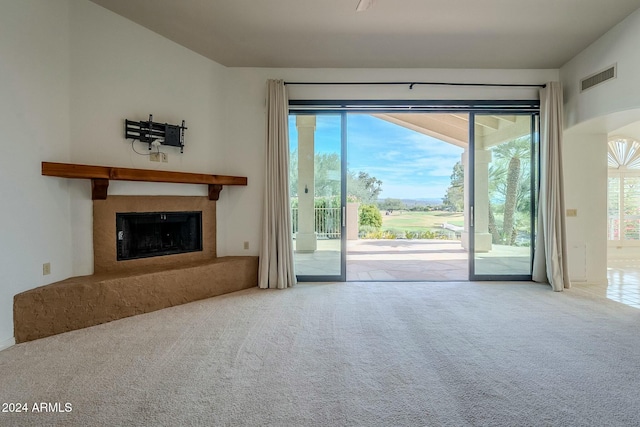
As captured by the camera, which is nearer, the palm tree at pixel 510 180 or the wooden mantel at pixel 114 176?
the wooden mantel at pixel 114 176

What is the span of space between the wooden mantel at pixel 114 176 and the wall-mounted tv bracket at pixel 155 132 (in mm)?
443

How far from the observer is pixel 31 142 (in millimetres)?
2959

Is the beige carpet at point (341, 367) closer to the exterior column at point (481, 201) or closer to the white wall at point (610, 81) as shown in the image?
the exterior column at point (481, 201)

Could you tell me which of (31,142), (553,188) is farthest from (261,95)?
(553,188)

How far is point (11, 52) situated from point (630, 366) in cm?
526

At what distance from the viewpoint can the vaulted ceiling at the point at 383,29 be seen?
3.40 metres

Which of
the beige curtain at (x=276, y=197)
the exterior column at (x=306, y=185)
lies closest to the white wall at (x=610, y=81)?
the exterior column at (x=306, y=185)

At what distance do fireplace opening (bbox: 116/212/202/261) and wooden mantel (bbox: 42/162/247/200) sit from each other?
0.43 meters

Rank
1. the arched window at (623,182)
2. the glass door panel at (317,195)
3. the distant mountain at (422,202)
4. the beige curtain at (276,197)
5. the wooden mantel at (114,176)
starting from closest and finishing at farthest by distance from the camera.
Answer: the wooden mantel at (114,176), the beige curtain at (276,197), the glass door panel at (317,195), the arched window at (623,182), the distant mountain at (422,202)

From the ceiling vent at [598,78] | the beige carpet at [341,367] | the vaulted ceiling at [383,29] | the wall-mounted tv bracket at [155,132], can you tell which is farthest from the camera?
the ceiling vent at [598,78]

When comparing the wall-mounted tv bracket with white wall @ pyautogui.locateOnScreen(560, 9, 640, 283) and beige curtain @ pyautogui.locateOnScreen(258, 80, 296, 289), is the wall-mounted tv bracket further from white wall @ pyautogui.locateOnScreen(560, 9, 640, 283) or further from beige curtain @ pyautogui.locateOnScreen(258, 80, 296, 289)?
white wall @ pyautogui.locateOnScreen(560, 9, 640, 283)

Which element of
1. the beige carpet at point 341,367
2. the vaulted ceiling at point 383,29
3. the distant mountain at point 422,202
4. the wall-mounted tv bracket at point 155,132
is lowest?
the beige carpet at point 341,367

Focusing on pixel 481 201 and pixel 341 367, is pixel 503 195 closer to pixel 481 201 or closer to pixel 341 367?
pixel 481 201

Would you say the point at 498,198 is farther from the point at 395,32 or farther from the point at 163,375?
the point at 163,375
